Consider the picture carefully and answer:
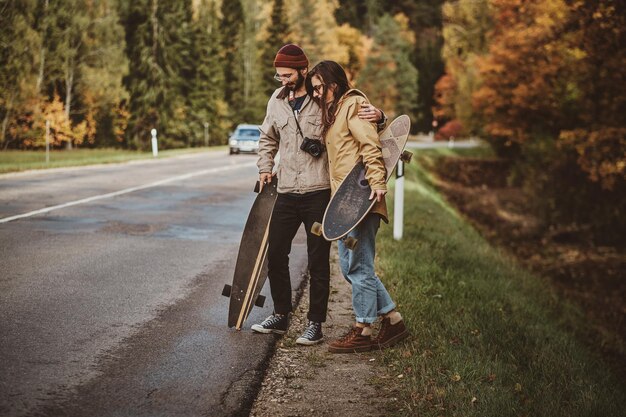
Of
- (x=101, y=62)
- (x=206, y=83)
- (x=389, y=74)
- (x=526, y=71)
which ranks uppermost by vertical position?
(x=389, y=74)

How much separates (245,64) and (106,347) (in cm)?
5648

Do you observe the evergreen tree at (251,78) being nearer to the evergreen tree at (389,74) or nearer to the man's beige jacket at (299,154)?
the evergreen tree at (389,74)

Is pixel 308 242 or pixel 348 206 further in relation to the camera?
pixel 308 242

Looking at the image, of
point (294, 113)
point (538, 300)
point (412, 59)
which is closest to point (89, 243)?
point (294, 113)

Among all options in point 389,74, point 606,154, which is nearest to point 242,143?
point 606,154

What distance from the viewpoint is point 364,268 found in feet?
16.1

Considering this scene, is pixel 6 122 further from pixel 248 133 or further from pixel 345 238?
pixel 345 238

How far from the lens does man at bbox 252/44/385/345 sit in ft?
16.0

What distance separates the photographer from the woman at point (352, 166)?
4.68 meters

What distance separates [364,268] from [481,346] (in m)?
1.21

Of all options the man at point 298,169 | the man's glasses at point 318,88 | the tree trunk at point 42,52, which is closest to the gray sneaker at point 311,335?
the man at point 298,169

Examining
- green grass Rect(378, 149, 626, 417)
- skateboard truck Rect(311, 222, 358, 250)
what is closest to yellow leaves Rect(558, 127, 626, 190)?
green grass Rect(378, 149, 626, 417)

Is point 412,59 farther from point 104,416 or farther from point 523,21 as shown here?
point 104,416

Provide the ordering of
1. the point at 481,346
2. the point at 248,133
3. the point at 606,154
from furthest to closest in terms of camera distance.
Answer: the point at 248,133 → the point at 606,154 → the point at 481,346
